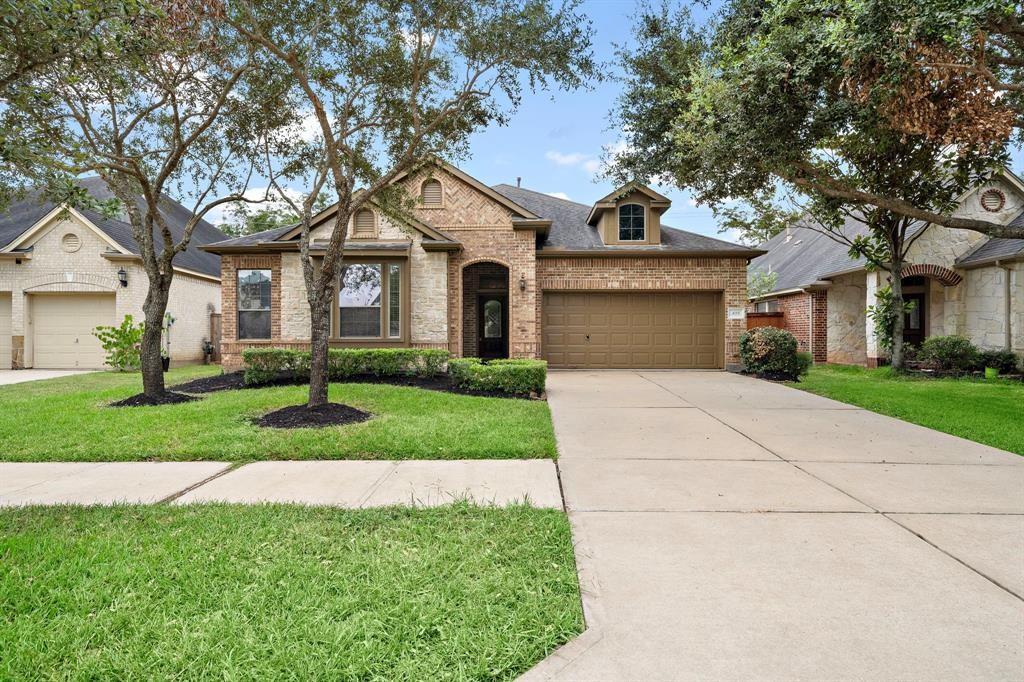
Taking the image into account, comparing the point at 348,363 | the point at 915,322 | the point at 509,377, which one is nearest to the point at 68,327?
the point at 348,363

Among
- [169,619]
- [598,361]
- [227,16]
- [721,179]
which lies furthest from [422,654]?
[598,361]

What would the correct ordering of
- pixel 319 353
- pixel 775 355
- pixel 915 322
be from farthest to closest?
pixel 915 322
pixel 775 355
pixel 319 353

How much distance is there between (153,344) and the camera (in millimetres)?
9094

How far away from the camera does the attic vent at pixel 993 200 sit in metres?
14.9

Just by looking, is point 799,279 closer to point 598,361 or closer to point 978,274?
point 978,274

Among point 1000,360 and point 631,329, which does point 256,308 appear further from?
point 1000,360

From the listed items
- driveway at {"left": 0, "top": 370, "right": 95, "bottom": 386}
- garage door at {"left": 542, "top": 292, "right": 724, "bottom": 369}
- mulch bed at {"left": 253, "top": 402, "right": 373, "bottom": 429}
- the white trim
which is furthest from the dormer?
driveway at {"left": 0, "top": 370, "right": 95, "bottom": 386}

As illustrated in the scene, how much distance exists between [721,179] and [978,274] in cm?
1081

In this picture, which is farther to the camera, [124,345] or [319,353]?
[124,345]

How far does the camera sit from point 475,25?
762cm

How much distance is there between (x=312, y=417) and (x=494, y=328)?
13152 mm

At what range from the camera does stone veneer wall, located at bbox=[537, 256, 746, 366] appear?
14367mm

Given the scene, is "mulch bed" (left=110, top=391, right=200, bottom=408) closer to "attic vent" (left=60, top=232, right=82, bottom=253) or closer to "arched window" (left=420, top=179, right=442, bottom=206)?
"arched window" (left=420, top=179, right=442, bottom=206)

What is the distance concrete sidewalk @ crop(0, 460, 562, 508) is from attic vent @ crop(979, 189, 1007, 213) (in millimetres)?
17426
